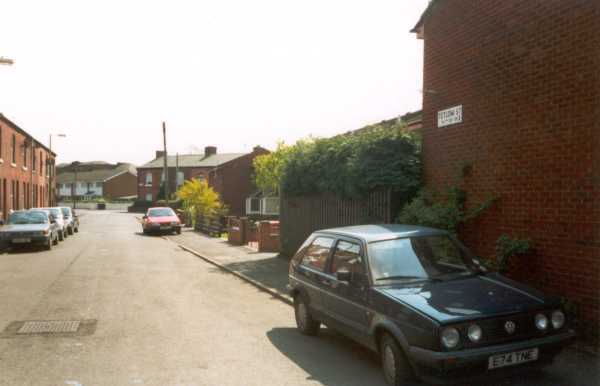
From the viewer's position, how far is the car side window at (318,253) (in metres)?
7.32

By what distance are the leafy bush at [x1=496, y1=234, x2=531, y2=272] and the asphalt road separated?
170 cm

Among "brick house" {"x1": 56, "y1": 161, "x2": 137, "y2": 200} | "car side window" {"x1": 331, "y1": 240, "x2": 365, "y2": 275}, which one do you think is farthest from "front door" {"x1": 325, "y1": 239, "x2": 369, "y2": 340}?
"brick house" {"x1": 56, "y1": 161, "x2": 137, "y2": 200}

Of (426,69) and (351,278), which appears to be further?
(426,69)

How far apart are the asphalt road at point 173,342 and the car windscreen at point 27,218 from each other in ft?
30.6

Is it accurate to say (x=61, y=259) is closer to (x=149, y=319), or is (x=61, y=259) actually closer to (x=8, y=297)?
(x=8, y=297)

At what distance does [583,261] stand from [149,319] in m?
6.23

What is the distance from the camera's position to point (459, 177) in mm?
9523

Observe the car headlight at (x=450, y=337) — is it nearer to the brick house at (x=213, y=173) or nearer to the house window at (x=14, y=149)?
the house window at (x=14, y=149)

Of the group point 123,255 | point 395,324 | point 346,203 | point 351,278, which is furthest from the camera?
point 123,255

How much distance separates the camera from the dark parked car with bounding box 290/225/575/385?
4945 mm

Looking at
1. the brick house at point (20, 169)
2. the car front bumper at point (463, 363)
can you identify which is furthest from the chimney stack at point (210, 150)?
the car front bumper at point (463, 363)

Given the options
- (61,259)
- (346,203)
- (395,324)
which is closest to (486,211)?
(395,324)

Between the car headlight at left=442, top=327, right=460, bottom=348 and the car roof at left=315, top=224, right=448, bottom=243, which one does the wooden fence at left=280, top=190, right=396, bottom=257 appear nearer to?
the car roof at left=315, top=224, right=448, bottom=243

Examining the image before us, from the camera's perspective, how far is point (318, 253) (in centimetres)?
755
